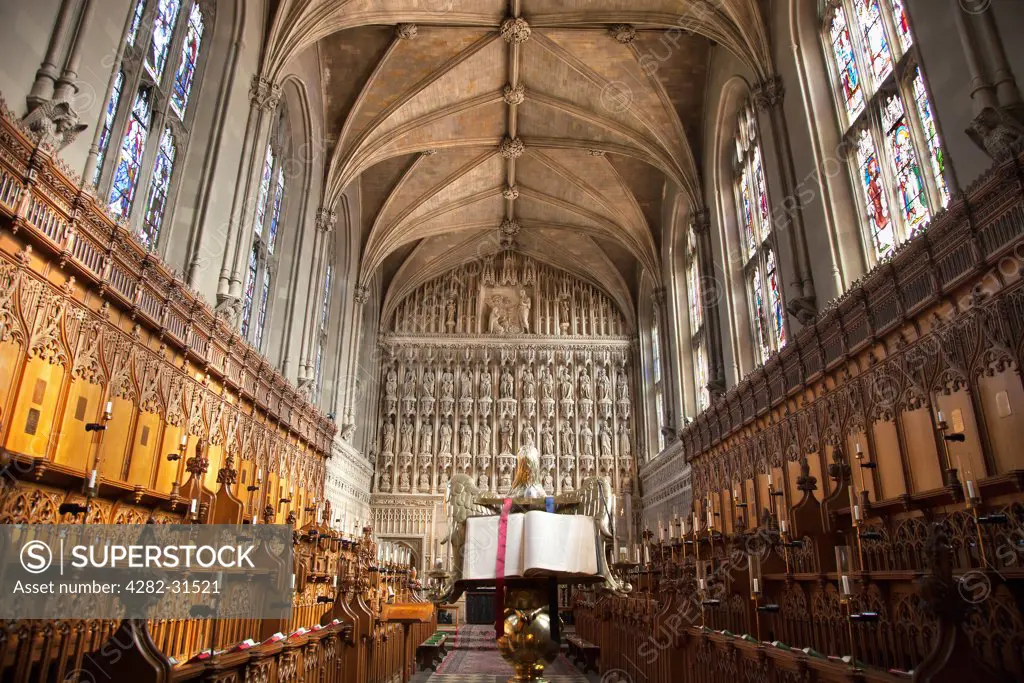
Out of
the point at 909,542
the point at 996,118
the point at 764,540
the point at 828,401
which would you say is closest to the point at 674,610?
the point at 909,542

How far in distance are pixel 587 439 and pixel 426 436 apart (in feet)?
19.8

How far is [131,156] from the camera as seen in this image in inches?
391

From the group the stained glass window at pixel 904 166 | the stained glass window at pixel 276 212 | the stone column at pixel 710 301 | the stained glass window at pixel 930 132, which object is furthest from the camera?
the stone column at pixel 710 301

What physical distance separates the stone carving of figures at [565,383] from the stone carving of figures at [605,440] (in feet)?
5.73

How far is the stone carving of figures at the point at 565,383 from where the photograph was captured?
2577 cm

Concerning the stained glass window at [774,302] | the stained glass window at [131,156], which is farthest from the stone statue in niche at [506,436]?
the stained glass window at [131,156]

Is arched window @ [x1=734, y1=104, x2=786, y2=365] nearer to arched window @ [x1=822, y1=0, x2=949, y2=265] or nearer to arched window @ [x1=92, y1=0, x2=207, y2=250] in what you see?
arched window @ [x1=822, y1=0, x2=949, y2=265]

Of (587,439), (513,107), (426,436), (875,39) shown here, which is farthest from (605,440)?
(875,39)

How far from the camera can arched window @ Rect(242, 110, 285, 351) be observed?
14969 millimetres

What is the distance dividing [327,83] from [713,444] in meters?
13.6

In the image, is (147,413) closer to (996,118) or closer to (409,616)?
(409,616)

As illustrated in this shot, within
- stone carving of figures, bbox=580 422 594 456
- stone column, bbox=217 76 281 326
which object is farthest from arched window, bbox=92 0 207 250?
stone carving of figures, bbox=580 422 594 456

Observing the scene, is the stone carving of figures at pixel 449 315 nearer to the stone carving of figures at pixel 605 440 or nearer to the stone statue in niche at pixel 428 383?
the stone statue in niche at pixel 428 383

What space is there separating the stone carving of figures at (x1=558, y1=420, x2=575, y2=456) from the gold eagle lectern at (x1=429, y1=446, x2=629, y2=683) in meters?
20.8
